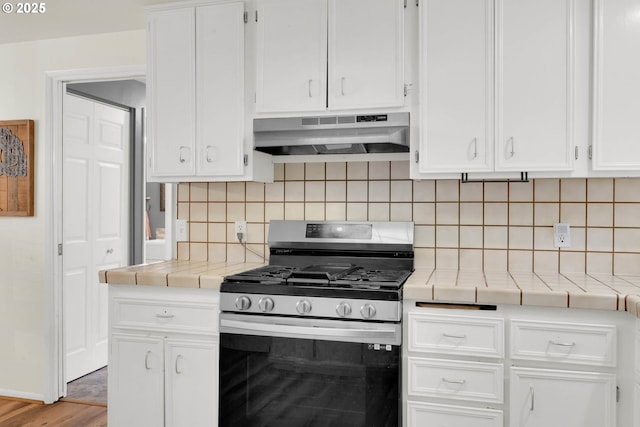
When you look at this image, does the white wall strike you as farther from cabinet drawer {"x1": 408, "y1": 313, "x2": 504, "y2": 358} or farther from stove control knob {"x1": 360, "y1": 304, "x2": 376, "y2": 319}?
cabinet drawer {"x1": 408, "y1": 313, "x2": 504, "y2": 358}

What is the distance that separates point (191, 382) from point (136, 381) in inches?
11.3

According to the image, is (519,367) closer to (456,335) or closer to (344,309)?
(456,335)

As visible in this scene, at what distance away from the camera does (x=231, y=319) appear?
221cm

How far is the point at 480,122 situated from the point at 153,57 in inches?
64.9

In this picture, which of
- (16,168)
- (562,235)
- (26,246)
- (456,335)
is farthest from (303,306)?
(16,168)

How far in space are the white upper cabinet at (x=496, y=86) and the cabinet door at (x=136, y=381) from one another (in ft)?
4.84

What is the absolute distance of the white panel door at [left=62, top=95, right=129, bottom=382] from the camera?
349 cm

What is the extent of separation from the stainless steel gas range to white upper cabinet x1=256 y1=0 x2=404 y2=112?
0.81 meters

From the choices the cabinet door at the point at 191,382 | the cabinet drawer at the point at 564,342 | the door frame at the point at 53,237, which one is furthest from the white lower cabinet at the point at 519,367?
the door frame at the point at 53,237

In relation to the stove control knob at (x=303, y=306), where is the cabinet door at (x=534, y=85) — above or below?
above

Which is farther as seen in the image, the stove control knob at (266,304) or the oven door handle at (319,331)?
the stove control knob at (266,304)

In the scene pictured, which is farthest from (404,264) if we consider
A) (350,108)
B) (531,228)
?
(350,108)

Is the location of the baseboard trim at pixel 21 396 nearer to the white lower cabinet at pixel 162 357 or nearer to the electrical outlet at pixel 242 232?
the white lower cabinet at pixel 162 357

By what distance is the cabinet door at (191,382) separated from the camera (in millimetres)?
2270
